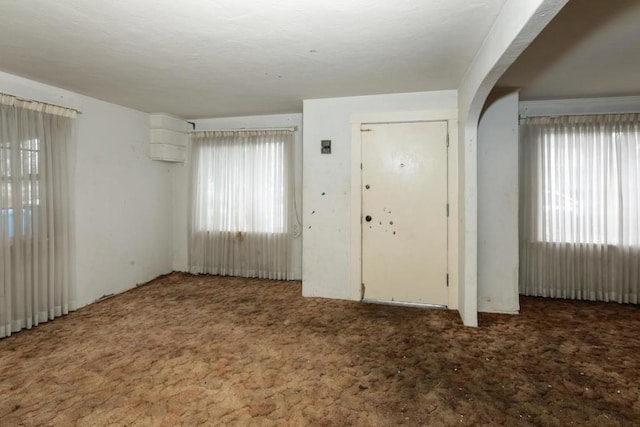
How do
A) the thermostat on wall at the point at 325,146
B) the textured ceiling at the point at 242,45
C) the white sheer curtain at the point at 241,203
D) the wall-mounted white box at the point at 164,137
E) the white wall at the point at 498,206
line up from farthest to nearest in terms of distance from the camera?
the white sheer curtain at the point at 241,203 < the wall-mounted white box at the point at 164,137 < the thermostat on wall at the point at 325,146 < the white wall at the point at 498,206 < the textured ceiling at the point at 242,45

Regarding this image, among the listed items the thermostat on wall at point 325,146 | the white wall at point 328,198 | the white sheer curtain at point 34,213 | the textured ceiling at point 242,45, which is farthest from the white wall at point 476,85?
the white sheer curtain at point 34,213

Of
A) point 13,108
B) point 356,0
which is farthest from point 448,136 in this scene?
point 13,108

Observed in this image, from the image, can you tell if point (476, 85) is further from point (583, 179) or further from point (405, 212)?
point (583, 179)

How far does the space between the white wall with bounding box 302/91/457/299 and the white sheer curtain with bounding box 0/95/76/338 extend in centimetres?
246

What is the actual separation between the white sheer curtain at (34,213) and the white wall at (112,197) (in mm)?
169

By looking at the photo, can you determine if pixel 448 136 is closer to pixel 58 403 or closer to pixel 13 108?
pixel 58 403

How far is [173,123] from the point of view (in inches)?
181

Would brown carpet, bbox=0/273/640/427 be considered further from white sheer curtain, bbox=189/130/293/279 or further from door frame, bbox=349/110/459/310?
white sheer curtain, bbox=189/130/293/279

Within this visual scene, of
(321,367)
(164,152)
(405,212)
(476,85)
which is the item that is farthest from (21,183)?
(476,85)

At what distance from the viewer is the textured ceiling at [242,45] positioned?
185 centimetres

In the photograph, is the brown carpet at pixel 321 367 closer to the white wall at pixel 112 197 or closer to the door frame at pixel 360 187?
the door frame at pixel 360 187

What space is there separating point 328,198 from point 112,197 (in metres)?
2.61

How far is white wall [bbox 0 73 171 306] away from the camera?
350 centimetres

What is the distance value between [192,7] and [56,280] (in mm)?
2997
